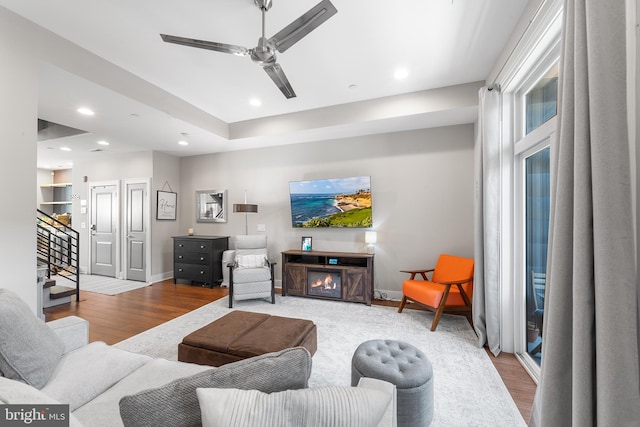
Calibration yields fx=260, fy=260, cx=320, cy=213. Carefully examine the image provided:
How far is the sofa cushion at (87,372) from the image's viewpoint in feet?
3.92

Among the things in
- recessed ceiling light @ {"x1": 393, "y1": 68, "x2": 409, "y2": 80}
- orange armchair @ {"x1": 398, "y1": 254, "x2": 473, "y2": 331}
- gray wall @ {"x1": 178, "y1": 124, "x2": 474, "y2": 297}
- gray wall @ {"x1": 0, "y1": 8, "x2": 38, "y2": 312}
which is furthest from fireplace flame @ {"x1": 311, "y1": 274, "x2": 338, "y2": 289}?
gray wall @ {"x1": 0, "y1": 8, "x2": 38, "y2": 312}

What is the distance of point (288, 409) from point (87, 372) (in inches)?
51.7

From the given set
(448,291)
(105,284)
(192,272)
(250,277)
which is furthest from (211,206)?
(448,291)

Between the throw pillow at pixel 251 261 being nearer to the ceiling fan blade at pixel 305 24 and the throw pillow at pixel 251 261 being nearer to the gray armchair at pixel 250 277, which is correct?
the gray armchair at pixel 250 277

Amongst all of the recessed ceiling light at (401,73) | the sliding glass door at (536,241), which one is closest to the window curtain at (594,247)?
the sliding glass door at (536,241)

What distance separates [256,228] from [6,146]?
3.36 meters

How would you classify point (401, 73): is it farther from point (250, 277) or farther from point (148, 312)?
point (148, 312)

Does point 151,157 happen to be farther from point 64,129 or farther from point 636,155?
point 636,155

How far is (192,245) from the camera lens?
4922 millimetres

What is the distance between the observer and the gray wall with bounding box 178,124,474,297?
3875 mm

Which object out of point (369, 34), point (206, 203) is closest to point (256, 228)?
point (206, 203)

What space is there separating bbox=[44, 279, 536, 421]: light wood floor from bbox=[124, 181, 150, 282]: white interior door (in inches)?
23.9

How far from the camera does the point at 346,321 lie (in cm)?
325

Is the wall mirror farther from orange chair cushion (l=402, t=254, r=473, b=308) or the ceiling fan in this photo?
orange chair cushion (l=402, t=254, r=473, b=308)
